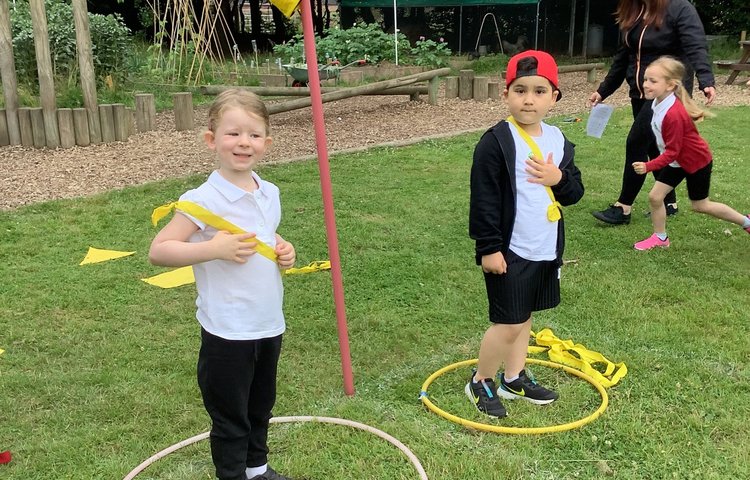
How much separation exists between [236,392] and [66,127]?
23.4ft

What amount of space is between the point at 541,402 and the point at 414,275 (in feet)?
5.75

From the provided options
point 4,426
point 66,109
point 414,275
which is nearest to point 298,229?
point 414,275

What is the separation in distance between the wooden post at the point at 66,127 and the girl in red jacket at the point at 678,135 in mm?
6515

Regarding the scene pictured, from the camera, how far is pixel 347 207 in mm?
6551

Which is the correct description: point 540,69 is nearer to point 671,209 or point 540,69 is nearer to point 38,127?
point 671,209

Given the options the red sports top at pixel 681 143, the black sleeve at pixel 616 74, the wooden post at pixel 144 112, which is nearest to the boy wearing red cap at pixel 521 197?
the red sports top at pixel 681 143

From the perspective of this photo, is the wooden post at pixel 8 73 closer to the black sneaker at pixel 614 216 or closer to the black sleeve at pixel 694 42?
the black sneaker at pixel 614 216

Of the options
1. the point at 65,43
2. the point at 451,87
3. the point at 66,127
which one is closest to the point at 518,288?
the point at 66,127

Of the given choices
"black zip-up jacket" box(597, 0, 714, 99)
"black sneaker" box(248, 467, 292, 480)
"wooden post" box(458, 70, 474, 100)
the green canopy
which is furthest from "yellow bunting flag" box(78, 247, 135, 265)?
the green canopy

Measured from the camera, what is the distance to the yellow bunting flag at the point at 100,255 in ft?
17.5

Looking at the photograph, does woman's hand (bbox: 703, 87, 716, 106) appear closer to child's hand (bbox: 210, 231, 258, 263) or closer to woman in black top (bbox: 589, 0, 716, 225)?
woman in black top (bbox: 589, 0, 716, 225)

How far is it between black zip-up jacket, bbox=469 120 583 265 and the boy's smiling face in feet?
0.30

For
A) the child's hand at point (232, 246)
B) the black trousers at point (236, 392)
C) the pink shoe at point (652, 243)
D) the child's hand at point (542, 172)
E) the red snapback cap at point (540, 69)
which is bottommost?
the pink shoe at point (652, 243)

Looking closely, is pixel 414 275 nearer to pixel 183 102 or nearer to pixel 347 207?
pixel 347 207
